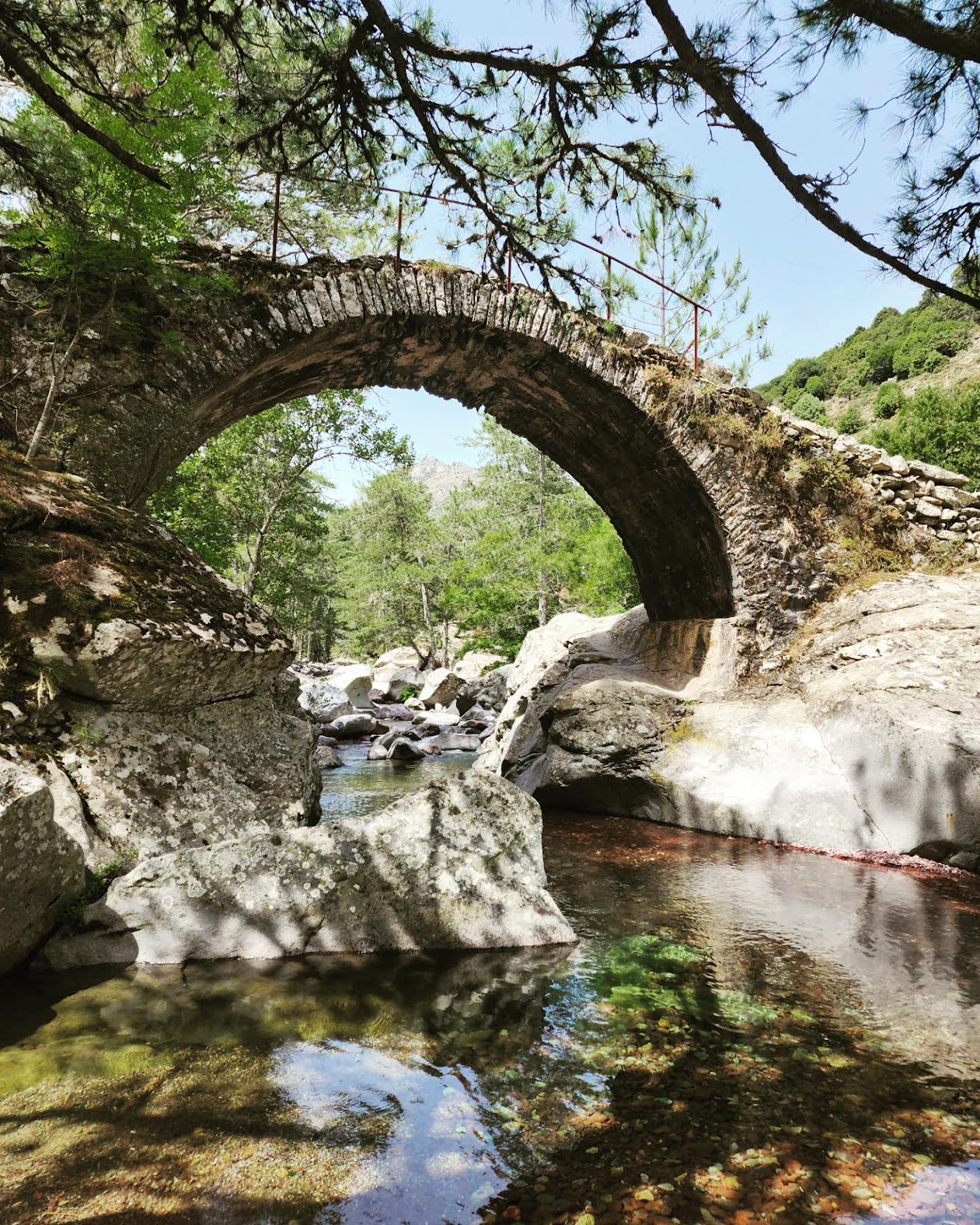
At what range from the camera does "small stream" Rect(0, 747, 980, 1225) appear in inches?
67.7

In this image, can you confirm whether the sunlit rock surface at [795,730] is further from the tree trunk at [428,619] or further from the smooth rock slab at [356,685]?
the tree trunk at [428,619]

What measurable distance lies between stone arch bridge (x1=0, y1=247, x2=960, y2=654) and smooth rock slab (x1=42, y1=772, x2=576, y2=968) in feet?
10.8

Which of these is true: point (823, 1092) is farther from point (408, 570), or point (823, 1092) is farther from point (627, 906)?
point (408, 570)

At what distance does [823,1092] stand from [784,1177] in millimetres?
524

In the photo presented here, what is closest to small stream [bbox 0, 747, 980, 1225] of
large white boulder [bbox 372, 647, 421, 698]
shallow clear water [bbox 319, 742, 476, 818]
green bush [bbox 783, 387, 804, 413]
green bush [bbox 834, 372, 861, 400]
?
shallow clear water [bbox 319, 742, 476, 818]

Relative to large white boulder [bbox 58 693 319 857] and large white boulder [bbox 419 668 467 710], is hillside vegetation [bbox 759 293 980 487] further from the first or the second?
large white boulder [bbox 58 693 319 857]

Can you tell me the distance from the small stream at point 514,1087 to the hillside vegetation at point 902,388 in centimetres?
2172

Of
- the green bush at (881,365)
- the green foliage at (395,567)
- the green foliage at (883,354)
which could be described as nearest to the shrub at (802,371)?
the green foliage at (883,354)

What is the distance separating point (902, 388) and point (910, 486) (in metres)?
44.6

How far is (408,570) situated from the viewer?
29.4 m

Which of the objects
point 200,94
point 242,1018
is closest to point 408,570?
point 200,94

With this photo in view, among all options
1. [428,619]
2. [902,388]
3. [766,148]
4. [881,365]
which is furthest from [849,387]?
[766,148]

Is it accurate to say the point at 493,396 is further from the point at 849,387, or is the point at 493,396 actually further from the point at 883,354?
the point at 849,387

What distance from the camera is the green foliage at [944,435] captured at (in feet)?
76.0
